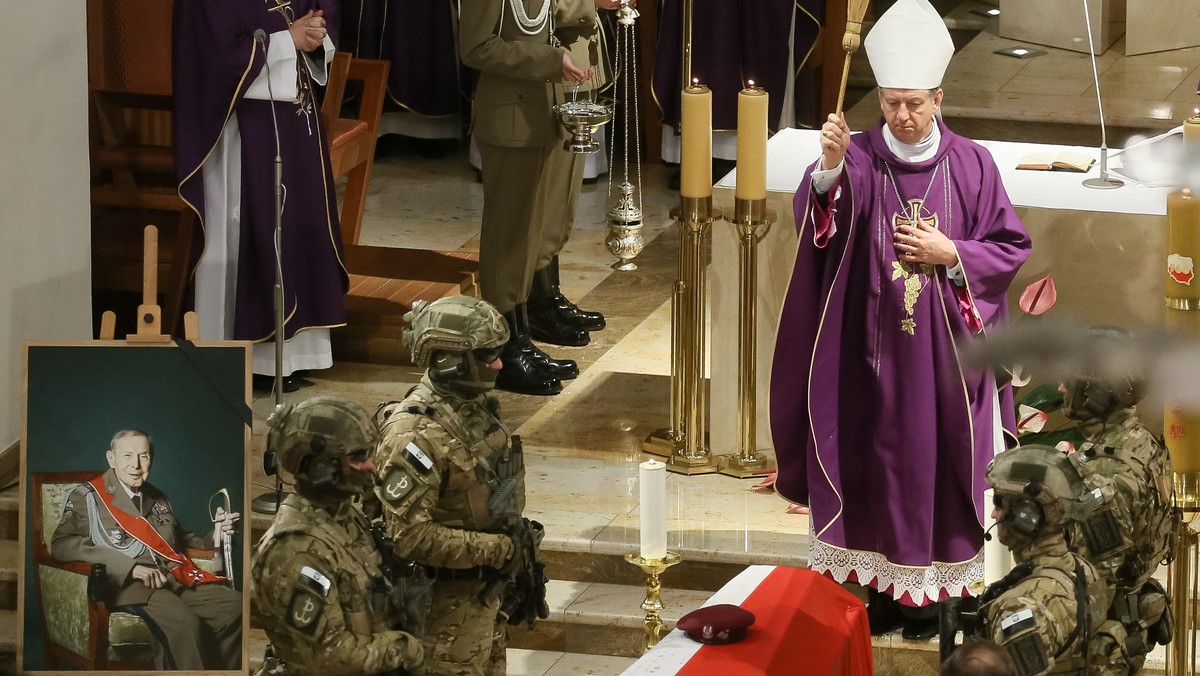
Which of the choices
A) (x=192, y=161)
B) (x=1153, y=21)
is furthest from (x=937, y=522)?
(x=1153, y=21)

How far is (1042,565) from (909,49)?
183 cm

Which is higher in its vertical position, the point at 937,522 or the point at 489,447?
the point at 489,447

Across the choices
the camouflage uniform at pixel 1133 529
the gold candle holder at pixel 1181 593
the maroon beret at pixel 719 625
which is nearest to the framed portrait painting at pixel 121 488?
the maroon beret at pixel 719 625

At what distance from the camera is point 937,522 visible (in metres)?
5.86

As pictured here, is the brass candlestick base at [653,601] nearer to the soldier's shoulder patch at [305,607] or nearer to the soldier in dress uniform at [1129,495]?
the soldier's shoulder patch at [305,607]

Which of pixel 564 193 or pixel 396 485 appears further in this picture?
pixel 564 193

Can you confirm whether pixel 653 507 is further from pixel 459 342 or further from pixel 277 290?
pixel 277 290

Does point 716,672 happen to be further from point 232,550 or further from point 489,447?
point 232,550

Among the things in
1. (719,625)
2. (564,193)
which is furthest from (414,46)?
(719,625)

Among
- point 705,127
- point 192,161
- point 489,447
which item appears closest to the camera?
point 489,447

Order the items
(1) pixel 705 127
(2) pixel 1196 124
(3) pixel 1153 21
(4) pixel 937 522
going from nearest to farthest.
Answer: (2) pixel 1196 124 → (4) pixel 937 522 → (1) pixel 705 127 → (3) pixel 1153 21

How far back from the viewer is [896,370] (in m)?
5.79

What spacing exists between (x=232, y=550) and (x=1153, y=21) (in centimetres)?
739

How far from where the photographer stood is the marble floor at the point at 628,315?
6508 mm
